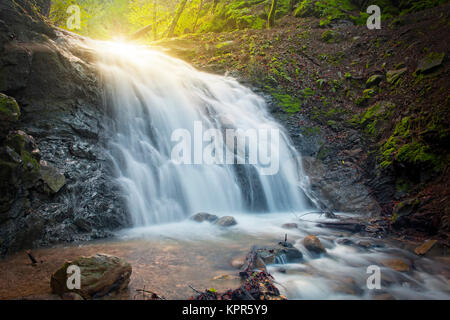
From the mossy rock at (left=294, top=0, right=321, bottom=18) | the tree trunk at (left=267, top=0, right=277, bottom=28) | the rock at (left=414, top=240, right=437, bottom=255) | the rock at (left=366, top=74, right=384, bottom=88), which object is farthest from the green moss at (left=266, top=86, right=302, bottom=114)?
the mossy rock at (left=294, top=0, right=321, bottom=18)

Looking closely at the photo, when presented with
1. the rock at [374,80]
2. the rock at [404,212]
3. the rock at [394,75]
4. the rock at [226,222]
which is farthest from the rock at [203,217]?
the rock at [374,80]

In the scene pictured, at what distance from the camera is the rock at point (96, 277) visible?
8.11 ft

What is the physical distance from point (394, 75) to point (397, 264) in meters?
7.62

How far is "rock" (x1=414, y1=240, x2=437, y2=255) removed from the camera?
A: 4391 millimetres

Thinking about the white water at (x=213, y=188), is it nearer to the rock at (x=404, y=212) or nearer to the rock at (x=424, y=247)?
the rock at (x=424, y=247)

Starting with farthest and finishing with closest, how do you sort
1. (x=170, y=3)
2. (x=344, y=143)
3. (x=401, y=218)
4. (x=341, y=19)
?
(x=170, y=3) < (x=341, y=19) < (x=344, y=143) < (x=401, y=218)

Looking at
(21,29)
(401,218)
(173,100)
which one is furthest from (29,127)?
(401,218)

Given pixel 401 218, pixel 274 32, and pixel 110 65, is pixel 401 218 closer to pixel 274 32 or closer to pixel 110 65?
pixel 110 65

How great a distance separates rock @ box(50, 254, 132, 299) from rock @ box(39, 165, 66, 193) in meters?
2.31

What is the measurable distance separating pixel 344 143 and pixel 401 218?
13.1ft

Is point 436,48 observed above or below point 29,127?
above

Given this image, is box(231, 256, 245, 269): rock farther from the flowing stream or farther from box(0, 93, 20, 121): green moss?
box(0, 93, 20, 121): green moss

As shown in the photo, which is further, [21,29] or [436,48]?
[436,48]

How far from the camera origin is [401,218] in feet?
17.8
